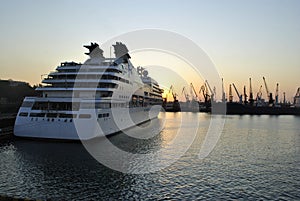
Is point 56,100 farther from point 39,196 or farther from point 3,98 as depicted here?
point 3,98

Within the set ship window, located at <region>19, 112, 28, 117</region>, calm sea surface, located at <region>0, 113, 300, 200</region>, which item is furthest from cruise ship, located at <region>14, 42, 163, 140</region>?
calm sea surface, located at <region>0, 113, 300, 200</region>

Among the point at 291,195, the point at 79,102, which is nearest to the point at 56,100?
the point at 79,102

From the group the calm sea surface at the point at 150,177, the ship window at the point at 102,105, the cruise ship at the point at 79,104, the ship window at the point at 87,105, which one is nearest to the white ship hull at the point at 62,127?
the cruise ship at the point at 79,104

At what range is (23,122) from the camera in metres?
28.2

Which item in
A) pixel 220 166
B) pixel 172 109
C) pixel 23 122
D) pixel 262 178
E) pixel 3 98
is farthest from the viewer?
pixel 172 109

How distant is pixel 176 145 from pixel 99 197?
1768 centimetres

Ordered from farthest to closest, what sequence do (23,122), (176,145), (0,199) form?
1. (176,145)
2. (23,122)
3. (0,199)

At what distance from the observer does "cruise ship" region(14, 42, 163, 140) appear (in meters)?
27.2

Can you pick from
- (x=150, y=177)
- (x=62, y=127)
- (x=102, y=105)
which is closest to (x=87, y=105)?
(x=102, y=105)

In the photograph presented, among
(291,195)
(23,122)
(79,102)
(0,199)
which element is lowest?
(291,195)

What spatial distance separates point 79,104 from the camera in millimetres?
28719

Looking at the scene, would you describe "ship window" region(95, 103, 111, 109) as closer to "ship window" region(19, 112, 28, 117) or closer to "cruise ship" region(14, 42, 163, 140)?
"cruise ship" region(14, 42, 163, 140)

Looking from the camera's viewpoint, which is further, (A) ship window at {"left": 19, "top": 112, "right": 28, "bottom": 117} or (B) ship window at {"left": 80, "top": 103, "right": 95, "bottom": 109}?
(A) ship window at {"left": 19, "top": 112, "right": 28, "bottom": 117}

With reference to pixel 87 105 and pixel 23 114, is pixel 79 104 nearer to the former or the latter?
pixel 87 105
